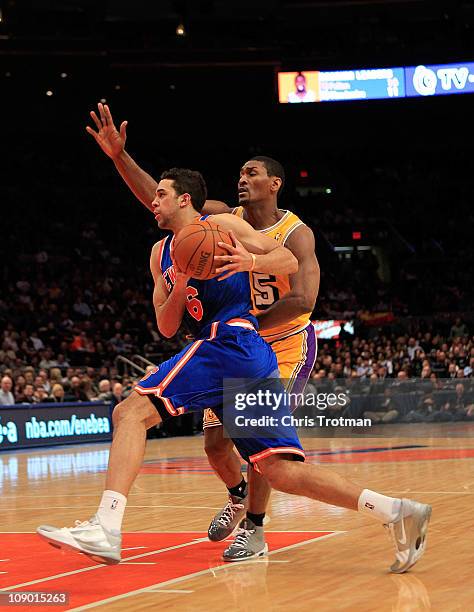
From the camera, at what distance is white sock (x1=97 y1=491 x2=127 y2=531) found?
14.9ft

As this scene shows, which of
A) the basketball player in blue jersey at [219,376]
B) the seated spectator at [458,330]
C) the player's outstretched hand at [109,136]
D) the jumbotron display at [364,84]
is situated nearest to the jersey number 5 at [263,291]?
the basketball player in blue jersey at [219,376]

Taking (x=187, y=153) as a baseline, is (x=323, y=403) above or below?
below

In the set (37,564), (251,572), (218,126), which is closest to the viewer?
(251,572)

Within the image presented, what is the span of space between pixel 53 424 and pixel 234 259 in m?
13.7

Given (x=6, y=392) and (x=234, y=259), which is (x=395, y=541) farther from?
(x=6, y=392)

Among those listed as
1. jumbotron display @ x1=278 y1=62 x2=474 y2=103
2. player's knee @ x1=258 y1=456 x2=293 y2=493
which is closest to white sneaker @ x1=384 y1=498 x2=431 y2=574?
player's knee @ x1=258 y1=456 x2=293 y2=493

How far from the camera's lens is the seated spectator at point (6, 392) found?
17.0 meters

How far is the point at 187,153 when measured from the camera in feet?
103

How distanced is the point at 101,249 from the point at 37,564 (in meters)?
23.1

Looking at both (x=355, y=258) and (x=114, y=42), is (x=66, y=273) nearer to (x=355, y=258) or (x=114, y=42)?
(x=114, y=42)

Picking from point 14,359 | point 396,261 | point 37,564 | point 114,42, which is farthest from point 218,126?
point 37,564

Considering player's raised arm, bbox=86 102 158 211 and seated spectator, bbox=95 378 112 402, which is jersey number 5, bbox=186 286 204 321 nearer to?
player's raised arm, bbox=86 102 158 211

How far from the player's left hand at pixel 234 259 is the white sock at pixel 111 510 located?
43.2 inches

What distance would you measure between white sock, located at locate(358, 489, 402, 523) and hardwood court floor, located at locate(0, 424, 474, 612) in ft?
0.89
